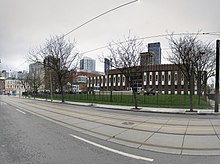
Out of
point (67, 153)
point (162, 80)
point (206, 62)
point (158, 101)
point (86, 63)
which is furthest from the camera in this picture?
point (162, 80)

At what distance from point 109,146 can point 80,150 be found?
1069 millimetres

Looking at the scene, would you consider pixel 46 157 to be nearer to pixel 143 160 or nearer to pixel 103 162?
pixel 103 162

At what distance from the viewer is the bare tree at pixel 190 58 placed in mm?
22312

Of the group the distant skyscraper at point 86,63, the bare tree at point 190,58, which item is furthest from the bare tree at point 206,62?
the distant skyscraper at point 86,63

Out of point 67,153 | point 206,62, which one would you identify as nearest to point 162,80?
point 206,62

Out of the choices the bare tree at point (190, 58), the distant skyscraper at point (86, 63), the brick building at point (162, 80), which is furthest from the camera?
the brick building at point (162, 80)

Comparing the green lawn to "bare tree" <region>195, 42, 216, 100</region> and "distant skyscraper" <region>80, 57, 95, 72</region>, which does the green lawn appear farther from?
"distant skyscraper" <region>80, 57, 95, 72</region>

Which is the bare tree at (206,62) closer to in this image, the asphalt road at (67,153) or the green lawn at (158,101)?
the green lawn at (158,101)

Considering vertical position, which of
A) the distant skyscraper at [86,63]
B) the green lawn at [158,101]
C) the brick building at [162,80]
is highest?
the distant skyscraper at [86,63]

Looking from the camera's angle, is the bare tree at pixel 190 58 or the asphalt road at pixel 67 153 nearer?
the asphalt road at pixel 67 153

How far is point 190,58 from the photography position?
2342 centimetres

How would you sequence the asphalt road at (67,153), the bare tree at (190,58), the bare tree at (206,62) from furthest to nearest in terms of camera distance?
the bare tree at (206,62) → the bare tree at (190,58) → the asphalt road at (67,153)

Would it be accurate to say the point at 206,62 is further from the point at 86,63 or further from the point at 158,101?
the point at 86,63

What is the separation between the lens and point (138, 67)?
26500 millimetres
